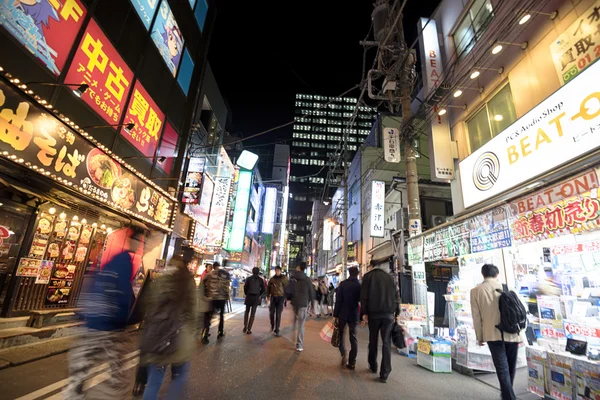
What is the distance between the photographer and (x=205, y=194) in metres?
15.4

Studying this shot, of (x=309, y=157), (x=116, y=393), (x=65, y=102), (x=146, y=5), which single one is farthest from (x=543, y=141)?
(x=309, y=157)

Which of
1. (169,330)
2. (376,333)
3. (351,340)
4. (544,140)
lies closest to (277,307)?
(351,340)

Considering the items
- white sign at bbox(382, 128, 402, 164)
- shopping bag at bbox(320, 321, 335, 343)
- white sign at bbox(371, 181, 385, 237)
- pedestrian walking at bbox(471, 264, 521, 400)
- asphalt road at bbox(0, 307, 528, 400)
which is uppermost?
white sign at bbox(382, 128, 402, 164)

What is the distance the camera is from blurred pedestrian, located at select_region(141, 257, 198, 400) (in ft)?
9.36

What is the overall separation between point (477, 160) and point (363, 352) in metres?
5.90

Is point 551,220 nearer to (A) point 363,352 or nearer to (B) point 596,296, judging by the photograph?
(B) point 596,296

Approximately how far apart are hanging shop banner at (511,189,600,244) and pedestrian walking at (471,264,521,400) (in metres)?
0.84

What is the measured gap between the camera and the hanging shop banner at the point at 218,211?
56.9 feet

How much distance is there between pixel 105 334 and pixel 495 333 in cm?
507

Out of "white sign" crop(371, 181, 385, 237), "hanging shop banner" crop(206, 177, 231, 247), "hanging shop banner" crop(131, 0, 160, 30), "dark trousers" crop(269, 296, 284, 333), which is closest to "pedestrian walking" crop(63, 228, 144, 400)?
"dark trousers" crop(269, 296, 284, 333)

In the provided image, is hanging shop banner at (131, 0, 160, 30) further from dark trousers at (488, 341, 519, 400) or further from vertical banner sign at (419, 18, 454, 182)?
dark trousers at (488, 341, 519, 400)

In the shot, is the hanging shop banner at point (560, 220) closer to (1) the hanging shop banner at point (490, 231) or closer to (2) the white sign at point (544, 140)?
(1) the hanging shop banner at point (490, 231)

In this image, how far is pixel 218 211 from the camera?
58.0ft

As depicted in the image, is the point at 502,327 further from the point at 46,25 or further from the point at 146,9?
the point at 146,9
